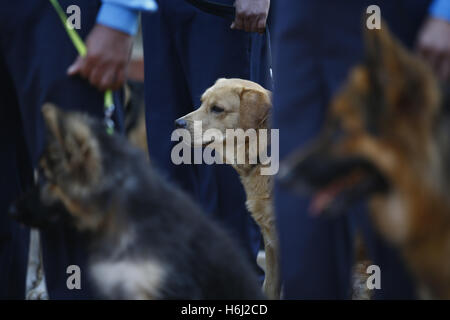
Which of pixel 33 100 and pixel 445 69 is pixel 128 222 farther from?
pixel 445 69

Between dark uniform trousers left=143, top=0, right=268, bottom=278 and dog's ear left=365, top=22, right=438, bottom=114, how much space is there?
303 cm

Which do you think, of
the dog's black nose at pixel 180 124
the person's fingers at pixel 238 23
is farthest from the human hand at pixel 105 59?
the dog's black nose at pixel 180 124

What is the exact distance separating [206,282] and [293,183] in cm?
89

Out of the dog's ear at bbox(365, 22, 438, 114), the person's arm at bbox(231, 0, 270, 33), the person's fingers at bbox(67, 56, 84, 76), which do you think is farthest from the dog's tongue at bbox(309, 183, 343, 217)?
the person's arm at bbox(231, 0, 270, 33)

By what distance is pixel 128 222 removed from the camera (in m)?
3.27

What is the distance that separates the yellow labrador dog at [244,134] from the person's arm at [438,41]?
290 centimetres

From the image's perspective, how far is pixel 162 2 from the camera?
5.57m

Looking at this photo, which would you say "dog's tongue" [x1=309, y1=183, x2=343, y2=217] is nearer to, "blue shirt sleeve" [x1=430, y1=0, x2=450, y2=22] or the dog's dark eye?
"blue shirt sleeve" [x1=430, y1=0, x2=450, y2=22]

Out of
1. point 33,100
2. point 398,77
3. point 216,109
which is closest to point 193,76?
point 216,109

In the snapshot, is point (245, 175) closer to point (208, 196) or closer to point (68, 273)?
point (208, 196)

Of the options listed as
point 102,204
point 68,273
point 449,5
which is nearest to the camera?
point 449,5

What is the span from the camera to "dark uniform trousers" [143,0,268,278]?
217 inches

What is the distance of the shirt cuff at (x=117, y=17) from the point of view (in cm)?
316
